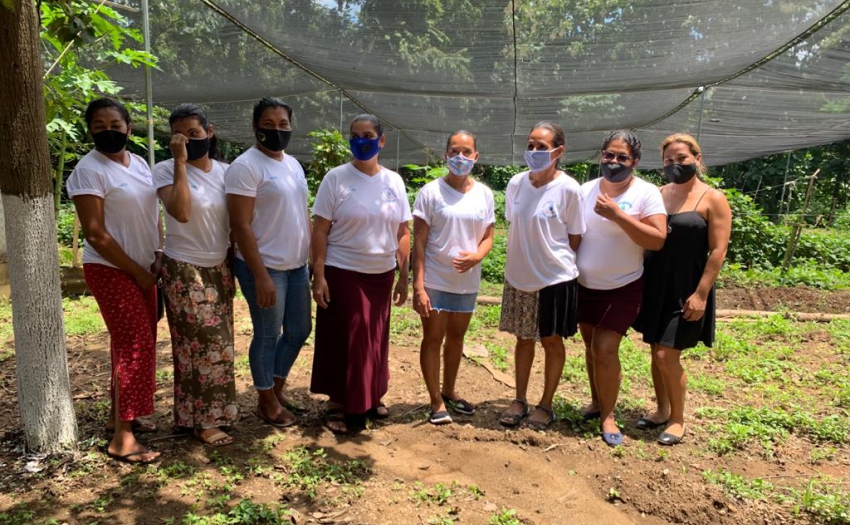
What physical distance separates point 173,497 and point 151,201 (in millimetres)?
1400

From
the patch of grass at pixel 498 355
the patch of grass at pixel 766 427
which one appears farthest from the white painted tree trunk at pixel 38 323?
the patch of grass at pixel 766 427

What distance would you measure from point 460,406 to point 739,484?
1584mm

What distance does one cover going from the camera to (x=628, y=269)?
3182 millimetres

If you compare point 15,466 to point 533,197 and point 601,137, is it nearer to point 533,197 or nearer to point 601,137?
point 533,197

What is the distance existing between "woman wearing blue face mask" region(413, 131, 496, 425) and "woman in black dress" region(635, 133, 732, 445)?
977 millimetres

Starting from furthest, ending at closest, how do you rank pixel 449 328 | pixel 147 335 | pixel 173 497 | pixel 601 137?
pixel 601 137, pixel 449 328, pixel 147 335, pixel 173 497

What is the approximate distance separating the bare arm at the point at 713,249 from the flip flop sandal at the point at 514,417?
1107mm

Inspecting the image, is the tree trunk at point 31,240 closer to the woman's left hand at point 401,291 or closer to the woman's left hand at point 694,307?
the woman's left hand at point 401,291

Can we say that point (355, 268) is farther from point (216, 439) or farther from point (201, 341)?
point (216, 439)

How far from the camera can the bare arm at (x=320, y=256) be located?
123 inches

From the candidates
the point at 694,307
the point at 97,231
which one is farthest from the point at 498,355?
the point at 97,231

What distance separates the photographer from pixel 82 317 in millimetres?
5812

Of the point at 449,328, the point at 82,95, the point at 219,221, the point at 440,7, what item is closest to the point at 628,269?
the point at 449,328

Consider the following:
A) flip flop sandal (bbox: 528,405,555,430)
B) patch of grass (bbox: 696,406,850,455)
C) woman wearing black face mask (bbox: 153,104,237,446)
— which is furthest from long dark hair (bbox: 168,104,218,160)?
patch of grass (bbox: 696,406,850,455)
